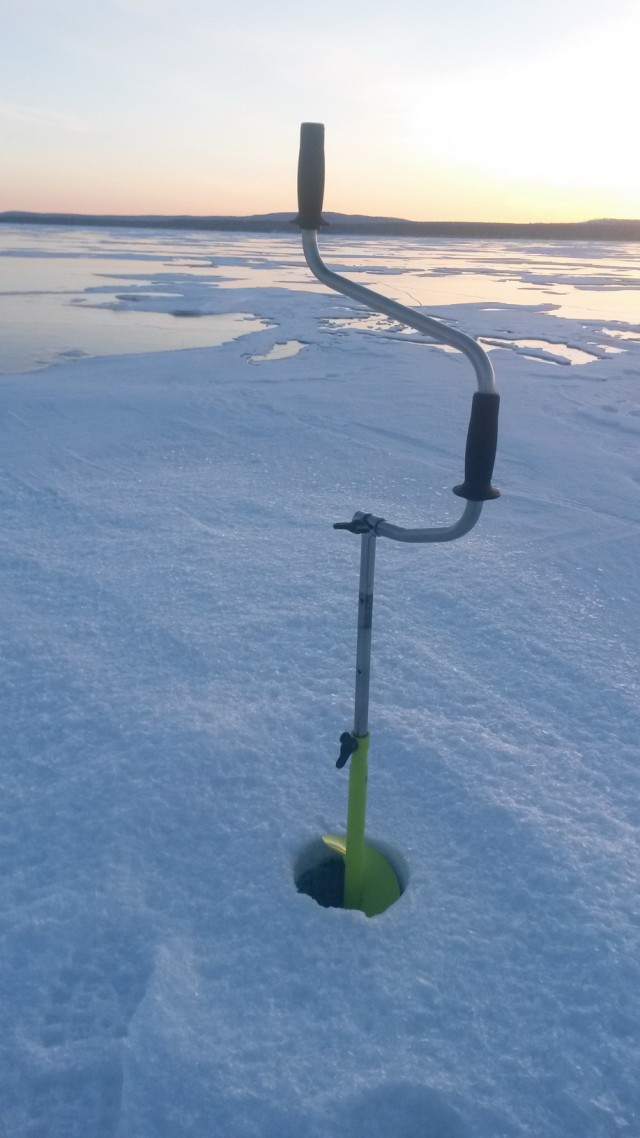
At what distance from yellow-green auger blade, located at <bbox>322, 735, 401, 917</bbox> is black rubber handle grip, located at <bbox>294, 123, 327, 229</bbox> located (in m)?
0.86

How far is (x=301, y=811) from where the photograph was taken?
1527mm

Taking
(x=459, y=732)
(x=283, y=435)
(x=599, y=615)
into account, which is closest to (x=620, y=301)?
(x=283, y=435)

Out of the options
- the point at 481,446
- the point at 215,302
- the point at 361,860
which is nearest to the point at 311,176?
the point at 481,446

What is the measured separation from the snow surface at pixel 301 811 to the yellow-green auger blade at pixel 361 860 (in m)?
0.04

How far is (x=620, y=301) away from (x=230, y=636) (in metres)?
13.7

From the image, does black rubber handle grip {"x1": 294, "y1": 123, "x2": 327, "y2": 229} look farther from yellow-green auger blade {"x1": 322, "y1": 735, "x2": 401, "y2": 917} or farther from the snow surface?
the snow surface

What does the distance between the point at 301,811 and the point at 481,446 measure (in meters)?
0.85

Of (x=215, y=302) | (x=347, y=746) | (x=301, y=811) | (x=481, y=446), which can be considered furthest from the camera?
(x=215, y=302)

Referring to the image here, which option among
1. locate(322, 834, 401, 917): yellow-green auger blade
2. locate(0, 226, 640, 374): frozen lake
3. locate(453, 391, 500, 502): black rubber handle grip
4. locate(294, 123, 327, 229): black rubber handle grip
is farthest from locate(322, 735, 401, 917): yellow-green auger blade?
locate(0, 226, 640, 374): frozen lake

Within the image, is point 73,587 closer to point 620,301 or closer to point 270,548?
point 270,548

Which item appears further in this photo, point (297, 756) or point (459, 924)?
point (297, 756)

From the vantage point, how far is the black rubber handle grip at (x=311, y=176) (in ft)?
3.71

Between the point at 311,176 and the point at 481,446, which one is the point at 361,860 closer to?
the point at 481,446

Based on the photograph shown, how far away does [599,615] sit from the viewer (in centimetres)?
238
